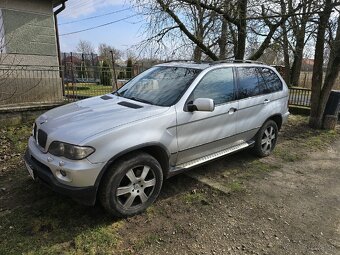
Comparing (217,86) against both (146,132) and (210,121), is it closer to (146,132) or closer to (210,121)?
(210,121)

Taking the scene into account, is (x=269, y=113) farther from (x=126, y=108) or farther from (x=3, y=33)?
(x=3, y=33)

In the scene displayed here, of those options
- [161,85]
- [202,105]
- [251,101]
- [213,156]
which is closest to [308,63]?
[251,101]

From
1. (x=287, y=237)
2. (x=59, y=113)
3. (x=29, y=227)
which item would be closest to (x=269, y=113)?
(x=287, y=237)

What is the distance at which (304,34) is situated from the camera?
8.06 metres

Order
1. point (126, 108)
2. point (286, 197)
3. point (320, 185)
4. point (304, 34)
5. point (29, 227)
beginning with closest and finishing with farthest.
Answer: point (29, 227)
point (126, 108)
point (286, 197)
point (320, 185)
point (304, 34)

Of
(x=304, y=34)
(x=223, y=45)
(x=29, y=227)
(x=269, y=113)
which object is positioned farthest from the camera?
(x=223, y=45)

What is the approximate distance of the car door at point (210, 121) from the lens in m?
3.81

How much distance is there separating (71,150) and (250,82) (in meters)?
3.17

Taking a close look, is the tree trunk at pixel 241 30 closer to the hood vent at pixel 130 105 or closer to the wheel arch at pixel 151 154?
the hood vent at pixel 130 105

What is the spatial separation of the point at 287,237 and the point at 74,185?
7.67 feet

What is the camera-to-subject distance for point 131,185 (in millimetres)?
3367

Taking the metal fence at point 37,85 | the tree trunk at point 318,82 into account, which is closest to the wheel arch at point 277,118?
the tree trunk at point 318,82

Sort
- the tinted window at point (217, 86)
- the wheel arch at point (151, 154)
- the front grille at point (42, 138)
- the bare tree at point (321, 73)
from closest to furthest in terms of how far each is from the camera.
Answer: the wheel arch at point (151, 154) < the front grille at point (42, 138) < the tinted window at point (217, 86) < the bare tree at point (321, 73)

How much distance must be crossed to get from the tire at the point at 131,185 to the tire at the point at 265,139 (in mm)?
2405
